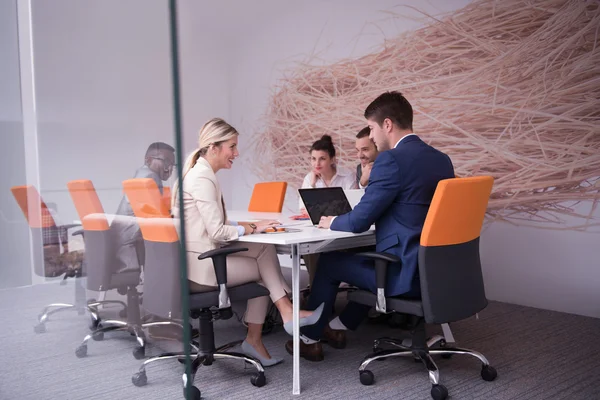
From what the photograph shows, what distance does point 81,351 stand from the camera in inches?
42.1

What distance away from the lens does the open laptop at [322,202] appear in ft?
10.3

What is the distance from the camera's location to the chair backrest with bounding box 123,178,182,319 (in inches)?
32.7

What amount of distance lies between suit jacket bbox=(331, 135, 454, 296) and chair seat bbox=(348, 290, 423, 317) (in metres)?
0.04

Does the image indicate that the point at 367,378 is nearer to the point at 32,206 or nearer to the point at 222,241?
the point at 222,241

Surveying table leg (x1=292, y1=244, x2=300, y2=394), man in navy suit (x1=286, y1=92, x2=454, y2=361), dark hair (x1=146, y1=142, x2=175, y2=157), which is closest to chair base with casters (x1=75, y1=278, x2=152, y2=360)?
dark hair (x1=146, y1=142, x2=175, y2=157)

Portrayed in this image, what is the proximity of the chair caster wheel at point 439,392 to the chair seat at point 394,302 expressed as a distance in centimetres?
34

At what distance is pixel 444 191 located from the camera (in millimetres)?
2279

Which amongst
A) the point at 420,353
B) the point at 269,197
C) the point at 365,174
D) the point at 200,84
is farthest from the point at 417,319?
the point at 200,84

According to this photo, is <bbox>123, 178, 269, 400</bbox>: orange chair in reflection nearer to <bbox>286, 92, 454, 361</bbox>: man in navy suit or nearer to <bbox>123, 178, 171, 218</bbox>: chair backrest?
<bbox>123, 178, 171, 218</bbox>: chair backrest

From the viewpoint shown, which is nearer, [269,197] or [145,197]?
[145,197]

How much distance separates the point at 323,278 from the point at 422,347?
63 centimetres

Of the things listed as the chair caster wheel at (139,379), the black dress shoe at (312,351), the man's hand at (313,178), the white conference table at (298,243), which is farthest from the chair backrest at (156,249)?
the man's hand at (313,178)

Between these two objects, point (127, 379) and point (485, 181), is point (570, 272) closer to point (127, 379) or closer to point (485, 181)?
point (485, 181)

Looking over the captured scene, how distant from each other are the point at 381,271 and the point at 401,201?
35 cm
